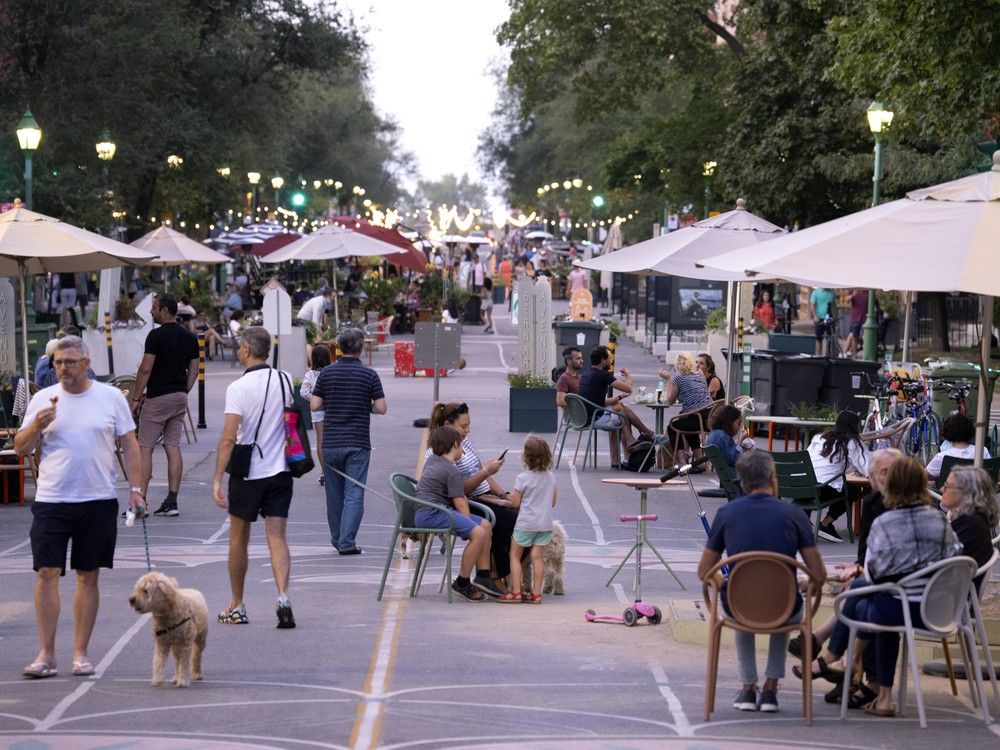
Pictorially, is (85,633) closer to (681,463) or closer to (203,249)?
(681,463)

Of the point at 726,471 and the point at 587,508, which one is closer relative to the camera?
the point at 726,471

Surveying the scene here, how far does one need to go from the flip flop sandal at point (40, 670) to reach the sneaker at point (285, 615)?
1577mm

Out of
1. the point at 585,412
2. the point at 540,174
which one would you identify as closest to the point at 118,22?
the point at 585,412

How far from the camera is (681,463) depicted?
58.3 ft

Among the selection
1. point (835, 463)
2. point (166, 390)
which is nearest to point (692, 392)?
point (835, 463)

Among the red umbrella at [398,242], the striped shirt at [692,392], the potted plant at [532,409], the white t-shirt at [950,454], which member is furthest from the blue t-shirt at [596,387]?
the red umbrella at [398,242]

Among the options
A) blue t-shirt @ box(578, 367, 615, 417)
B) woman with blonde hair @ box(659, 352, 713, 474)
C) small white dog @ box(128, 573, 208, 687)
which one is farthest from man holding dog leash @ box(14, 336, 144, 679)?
blue t-shirt @ box(578, 367, 615, 417)

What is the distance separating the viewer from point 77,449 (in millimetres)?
8383

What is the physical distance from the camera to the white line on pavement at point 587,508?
545 inches

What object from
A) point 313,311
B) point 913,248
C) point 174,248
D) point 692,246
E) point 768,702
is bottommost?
point 768,702

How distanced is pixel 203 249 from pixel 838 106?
13898 mm

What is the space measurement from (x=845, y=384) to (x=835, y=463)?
7.49m

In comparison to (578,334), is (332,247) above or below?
above

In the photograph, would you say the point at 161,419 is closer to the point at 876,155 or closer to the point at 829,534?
the point at 829,534
